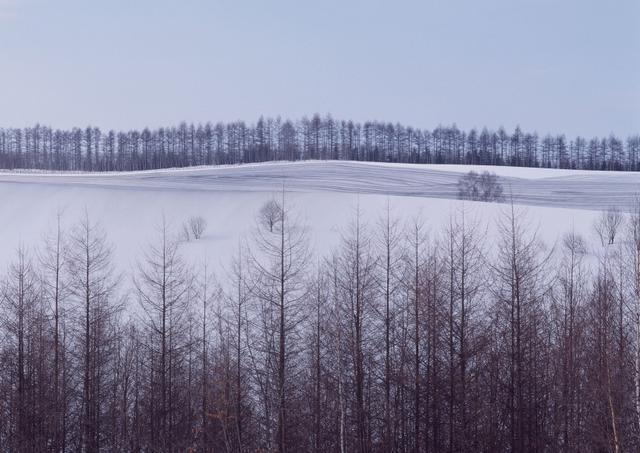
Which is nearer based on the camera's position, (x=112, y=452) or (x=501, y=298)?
(x=501, y=298)

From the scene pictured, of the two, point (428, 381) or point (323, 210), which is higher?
point (323, 210)

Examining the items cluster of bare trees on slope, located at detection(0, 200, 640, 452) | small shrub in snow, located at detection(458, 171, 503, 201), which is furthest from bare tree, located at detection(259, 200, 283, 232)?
cluster of bare trees on slope, located at detection(0, 200, 640, 452)

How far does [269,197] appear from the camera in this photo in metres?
46.8

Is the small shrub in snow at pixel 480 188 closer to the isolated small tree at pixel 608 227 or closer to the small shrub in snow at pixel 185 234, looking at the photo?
the isolated small tree at pixel 608 227

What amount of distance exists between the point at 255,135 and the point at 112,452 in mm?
53718

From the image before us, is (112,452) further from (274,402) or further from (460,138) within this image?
(460,138)

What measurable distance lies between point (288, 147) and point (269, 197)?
21.6 metres

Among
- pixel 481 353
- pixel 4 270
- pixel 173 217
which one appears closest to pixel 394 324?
pixel 481 353

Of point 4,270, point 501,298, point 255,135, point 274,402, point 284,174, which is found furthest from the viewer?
point 255,135

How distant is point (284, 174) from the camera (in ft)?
165

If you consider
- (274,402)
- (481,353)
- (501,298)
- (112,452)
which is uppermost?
(501,298)

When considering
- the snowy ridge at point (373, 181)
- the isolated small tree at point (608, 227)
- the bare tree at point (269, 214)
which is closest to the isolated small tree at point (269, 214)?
the bare tree at point (269, 214)

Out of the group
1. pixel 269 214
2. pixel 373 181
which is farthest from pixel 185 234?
pixel 373 181

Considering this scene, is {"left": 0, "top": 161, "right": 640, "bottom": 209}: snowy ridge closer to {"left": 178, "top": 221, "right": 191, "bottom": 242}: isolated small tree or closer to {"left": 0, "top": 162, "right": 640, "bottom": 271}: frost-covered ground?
{"left": 0, "top": 162, "right": 640, "bottom": 271}: frost-covered ground
